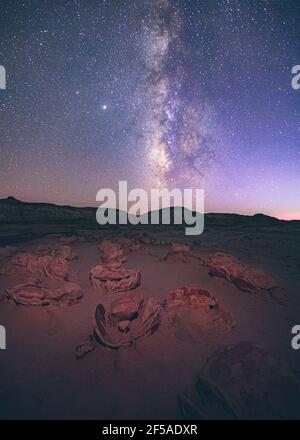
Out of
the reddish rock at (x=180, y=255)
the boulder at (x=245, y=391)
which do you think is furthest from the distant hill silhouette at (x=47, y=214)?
the boulder at (x=245, y=391)

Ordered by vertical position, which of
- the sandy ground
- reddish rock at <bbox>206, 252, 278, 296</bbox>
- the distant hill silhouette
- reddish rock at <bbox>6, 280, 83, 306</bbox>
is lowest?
the sandy ground

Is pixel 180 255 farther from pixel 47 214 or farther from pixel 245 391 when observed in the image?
pixel 47 214

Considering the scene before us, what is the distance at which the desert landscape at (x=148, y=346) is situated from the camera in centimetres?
367

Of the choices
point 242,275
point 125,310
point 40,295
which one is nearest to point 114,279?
point 40,295

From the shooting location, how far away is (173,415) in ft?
12.0

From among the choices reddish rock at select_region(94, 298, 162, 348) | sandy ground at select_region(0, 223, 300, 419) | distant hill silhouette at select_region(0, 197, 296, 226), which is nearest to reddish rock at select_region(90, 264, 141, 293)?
sandy ground at select_region(0, 223, 300, 419)

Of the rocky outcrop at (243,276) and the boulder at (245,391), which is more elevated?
the rocky outcrop at (243,276)

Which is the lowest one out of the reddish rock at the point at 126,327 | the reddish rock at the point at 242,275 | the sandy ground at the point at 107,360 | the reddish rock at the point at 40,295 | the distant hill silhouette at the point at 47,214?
the sandy ground at the point at 107,360

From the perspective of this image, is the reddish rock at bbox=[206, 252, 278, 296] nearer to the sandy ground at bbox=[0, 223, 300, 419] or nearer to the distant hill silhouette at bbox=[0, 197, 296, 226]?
the sandy ground at bbox=[0, 223, 300, 419]

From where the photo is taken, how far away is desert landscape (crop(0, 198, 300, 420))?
12.0 feet

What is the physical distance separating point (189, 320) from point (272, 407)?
2577 millimetres

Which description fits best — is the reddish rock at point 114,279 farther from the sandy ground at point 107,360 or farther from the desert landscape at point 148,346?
the sandy ground at point 107,360

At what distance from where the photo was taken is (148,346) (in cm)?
512
